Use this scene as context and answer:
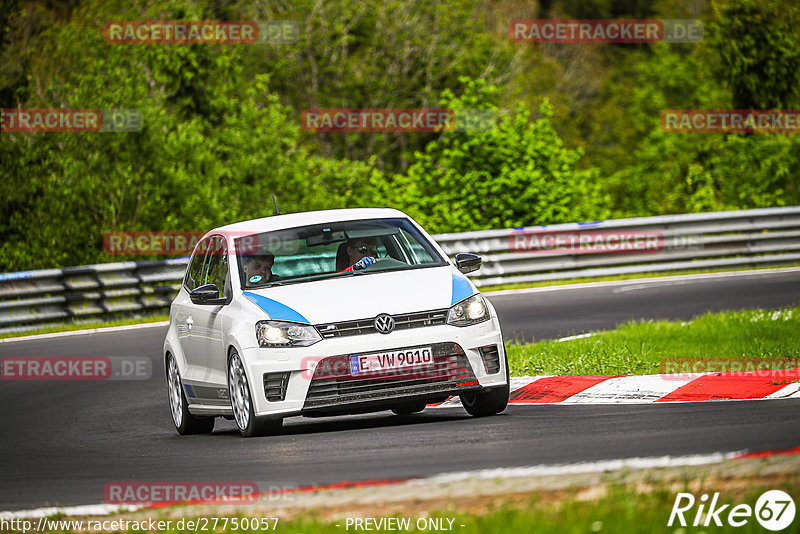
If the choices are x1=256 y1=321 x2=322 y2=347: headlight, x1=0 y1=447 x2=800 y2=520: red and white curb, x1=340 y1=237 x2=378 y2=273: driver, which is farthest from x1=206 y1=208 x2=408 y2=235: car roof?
x1=0 y1=447 x2=800 y2=520: red and white curb

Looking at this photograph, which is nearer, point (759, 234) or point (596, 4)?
point (759, 234)

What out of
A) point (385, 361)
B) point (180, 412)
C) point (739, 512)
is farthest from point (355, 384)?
point (739, 512)

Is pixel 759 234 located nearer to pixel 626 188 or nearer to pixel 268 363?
pixel 268 363

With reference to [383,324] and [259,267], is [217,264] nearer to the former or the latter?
[259,267]

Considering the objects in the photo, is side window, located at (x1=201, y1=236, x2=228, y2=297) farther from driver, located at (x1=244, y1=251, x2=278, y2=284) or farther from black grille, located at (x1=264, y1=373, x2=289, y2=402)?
black grille, located at (x1=264, y1=373, x2=289, y2=402)

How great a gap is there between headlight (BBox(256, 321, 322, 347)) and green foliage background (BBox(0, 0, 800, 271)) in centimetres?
1579

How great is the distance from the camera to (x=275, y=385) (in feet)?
28.8

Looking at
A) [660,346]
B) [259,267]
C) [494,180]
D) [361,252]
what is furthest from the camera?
[494,180]

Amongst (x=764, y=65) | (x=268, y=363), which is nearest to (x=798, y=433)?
(x=268, y=363)

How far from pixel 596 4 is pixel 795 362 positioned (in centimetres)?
6312

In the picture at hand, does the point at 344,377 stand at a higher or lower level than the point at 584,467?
lower

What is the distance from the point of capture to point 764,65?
3300 centimetres

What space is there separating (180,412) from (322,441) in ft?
7.79

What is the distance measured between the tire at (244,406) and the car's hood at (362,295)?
18.8 inches
